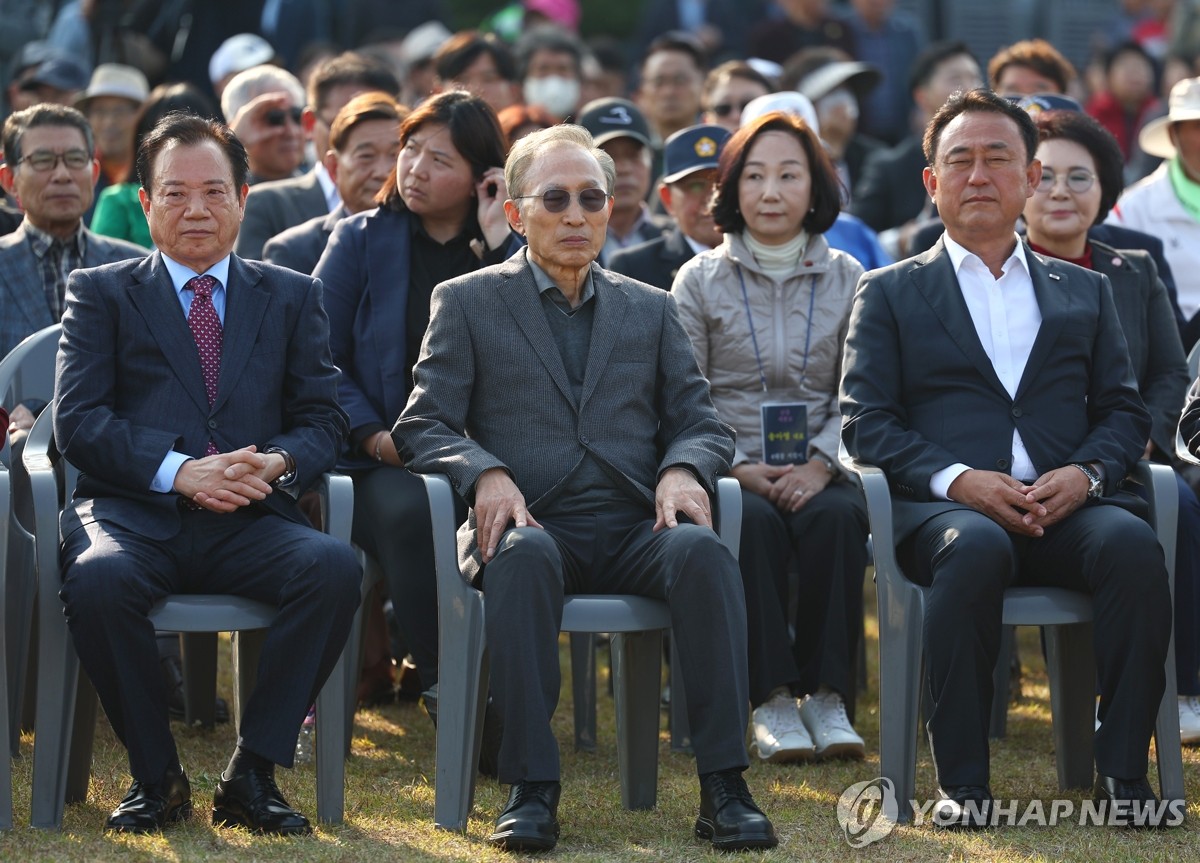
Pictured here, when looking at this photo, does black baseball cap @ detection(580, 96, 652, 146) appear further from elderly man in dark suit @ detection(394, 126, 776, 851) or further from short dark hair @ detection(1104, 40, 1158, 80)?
short dark hair @ detection(1104, 40, 1158, 80)

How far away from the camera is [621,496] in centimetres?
466

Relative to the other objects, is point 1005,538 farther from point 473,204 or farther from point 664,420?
point 473,204

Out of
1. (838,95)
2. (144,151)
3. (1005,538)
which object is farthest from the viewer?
(838,95)

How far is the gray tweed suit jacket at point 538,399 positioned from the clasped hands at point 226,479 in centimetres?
41

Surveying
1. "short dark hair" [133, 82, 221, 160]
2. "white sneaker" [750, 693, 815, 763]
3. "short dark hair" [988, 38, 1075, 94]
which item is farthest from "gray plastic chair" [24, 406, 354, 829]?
"short dark hair" [988, 38, 1075, 94]

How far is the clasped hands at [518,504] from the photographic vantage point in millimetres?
4379

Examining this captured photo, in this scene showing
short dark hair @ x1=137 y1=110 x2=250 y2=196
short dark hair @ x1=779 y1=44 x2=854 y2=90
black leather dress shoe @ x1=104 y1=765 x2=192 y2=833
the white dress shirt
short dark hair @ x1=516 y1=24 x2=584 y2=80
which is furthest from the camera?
short dark hair @ x1=516 y1=24 x2=584 y2=80

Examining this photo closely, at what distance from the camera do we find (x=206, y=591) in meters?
4.46

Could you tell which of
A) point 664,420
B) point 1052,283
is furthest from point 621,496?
point 1052,283

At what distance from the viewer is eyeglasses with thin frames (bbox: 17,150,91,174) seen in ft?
18.9

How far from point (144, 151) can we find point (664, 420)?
1.65m

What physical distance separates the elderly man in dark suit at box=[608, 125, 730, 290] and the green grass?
178 centimetres

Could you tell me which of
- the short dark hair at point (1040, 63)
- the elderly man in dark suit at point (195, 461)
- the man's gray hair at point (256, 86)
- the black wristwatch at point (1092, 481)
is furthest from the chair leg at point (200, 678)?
the short dark hair at point (1040, 63)

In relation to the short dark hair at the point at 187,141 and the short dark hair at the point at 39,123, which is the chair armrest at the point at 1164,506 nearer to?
the short dark hair at the point at 187,141
